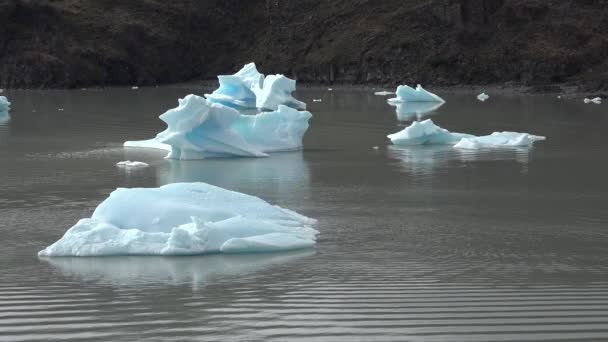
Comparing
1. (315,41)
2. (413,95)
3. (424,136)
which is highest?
(315,41)

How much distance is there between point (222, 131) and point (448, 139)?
17.8ft

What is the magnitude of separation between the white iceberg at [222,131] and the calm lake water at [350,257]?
1.52ft

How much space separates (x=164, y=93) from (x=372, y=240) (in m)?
41.5

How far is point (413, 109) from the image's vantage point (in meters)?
36.8

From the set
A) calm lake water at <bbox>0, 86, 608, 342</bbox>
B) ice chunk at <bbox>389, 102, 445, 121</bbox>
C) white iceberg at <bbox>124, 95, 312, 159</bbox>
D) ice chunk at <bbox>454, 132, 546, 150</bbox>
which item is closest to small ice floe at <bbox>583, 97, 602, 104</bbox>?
ice chunk at <bbox>389, 102, 445, 121</bbox>

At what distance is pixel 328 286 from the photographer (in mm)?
9117

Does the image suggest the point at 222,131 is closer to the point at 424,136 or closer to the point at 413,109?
the point at 424,136

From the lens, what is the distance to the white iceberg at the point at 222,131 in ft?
63.7

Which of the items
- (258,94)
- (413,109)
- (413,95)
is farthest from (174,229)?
(413,95)

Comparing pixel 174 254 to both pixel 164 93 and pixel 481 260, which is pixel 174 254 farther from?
pixel 164 93

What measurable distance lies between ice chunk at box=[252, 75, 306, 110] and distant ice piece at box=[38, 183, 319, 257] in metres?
26.1

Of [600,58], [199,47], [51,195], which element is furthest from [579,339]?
[199,47]

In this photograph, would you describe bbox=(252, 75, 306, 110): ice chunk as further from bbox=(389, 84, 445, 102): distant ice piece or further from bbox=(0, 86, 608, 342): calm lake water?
bbox=(0, 86, 608, 342): calm lake water

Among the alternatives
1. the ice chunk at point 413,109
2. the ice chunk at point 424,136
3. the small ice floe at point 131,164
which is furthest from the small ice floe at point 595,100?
the small ice floe at point 131,164
